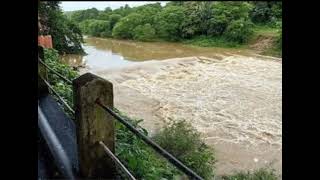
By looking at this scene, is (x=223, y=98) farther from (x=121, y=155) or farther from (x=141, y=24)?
(x=141, y=24)

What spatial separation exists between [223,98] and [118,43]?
1942 centimetres

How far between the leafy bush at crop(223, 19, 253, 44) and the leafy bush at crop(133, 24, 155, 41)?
21.0 feet

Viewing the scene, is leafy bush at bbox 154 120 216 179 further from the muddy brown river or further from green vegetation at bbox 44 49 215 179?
the muddy brown river

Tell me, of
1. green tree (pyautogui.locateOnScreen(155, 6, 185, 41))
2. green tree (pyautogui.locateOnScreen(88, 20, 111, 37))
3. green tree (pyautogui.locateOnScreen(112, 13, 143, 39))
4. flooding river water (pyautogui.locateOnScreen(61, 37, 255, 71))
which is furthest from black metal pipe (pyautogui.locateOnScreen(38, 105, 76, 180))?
green tree (pyautogui.locateOnScreen(88, 20, 111, 37))

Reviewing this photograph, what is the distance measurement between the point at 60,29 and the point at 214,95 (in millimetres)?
8559

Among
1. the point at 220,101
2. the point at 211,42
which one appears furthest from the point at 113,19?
the point at 220,101

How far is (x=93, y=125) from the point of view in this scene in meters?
2.47

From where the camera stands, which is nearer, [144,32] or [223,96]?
[223,96]

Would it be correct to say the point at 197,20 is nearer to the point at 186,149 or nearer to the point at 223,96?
the point at 223,96

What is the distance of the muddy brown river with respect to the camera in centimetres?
954

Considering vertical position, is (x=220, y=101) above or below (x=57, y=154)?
below
